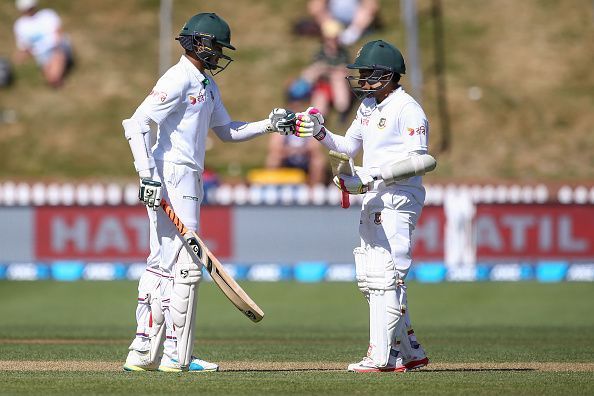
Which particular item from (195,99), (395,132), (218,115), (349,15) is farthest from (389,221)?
(349,15)

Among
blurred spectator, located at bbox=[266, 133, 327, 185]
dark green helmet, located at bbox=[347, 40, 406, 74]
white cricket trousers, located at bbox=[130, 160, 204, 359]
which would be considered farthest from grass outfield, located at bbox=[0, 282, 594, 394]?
blurred spectator, located at bbox=[266, 133, 327, 185]

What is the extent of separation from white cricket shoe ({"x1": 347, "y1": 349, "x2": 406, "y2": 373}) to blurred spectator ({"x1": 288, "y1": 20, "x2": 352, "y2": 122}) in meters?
16.2

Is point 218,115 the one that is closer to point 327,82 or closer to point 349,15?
point 327,82

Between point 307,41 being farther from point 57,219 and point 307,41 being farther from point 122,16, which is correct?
point 57,219

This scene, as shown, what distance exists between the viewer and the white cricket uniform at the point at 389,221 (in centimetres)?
877

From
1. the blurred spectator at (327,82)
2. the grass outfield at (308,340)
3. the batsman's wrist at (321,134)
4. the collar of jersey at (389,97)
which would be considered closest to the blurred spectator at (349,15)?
the blurred spectator at (327,82)

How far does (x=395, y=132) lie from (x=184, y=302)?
1.78 m

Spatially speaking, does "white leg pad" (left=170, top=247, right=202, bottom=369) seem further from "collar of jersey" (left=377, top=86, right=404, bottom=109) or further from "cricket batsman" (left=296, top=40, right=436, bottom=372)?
"collar of jersey" (left=377, top=86, right=404, bottom=109)

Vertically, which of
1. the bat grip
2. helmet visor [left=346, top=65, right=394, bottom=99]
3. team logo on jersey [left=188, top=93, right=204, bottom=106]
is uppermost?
helmet visor [left=346, top=65, right=394, bottom=99]

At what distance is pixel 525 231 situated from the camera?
19.3 metres

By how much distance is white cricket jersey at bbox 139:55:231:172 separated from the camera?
28.7ft

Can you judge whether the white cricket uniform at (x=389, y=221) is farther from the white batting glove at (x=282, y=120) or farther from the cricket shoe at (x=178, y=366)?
the cricket shoe at (x=178, y=366)

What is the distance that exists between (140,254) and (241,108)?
9.14 m

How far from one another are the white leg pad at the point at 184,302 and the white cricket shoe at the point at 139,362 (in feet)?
0.84
